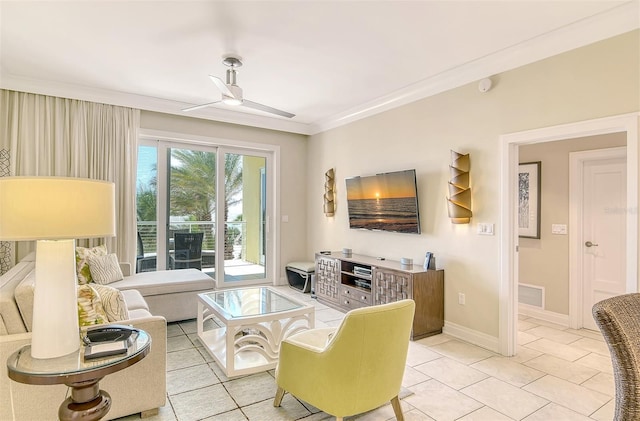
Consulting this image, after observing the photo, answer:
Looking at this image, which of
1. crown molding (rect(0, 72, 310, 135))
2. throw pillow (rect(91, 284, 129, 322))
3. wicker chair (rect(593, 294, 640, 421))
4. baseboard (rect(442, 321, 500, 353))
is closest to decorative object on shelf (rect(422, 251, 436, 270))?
baseboard (rect(442, 321, 500, 353))

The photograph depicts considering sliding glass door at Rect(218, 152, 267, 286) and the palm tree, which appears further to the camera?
sliding glass door at Rect(218, 152, 267, 286)

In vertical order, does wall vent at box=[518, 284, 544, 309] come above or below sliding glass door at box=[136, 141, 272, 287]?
below

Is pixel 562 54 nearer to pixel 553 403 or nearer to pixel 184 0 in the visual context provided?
pixel 553 403

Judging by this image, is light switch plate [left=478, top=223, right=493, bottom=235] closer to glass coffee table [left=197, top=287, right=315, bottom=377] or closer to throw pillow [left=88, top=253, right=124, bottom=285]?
glass coffee table [left=197, top=287, right=315, bottom=377]

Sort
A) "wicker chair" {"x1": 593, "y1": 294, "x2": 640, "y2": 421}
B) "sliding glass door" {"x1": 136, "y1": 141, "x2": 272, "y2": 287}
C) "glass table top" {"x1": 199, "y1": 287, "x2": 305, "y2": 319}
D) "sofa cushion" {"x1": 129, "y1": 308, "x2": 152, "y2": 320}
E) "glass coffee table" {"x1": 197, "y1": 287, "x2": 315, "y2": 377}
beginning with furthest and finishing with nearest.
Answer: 1. "sliding glass door" {"x1": 136, "y1": 141, "x2": 272, "y2": 287}
2. "glass table top" {"x1": 199, "y1": 287, "x2": 305, "y2": 319}
3. "sofa cushion" {"x1": 129, "y1": 308, "x2": 152, "y2": 320}
4. "glass coffee table" {"x1": 197, "y1": 287, "x2": 315, "y2": 377}
5. "wicker chair" {"x1": 593, "y1": 294, "x2": 640, "y2": 421}

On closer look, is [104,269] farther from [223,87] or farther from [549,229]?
[549,229]

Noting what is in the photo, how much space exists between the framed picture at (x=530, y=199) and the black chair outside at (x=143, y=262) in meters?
5.03

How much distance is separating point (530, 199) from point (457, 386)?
2.77 m

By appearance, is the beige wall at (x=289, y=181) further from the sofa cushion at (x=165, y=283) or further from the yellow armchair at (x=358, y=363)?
the yellow armchair at (x=358, y=363)

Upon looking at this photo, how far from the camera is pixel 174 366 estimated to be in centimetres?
286

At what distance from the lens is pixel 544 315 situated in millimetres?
4164

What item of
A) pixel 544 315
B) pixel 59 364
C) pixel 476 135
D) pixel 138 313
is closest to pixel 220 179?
pixel 138 313

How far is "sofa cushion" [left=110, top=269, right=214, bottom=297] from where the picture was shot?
3.73 m

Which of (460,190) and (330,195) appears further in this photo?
(330,195)
